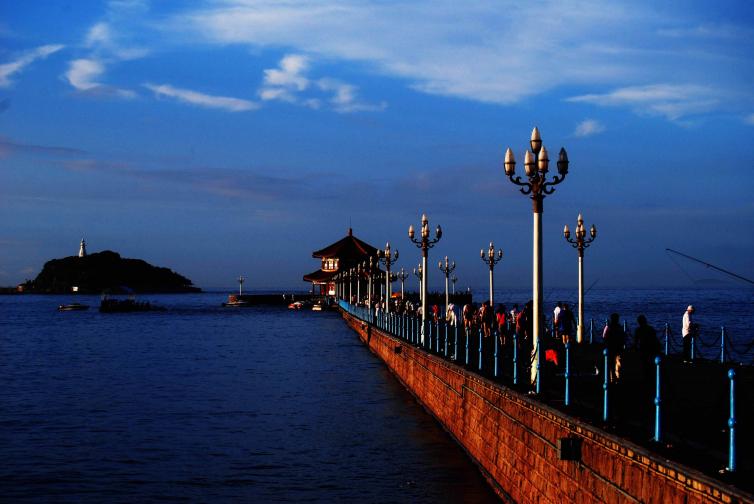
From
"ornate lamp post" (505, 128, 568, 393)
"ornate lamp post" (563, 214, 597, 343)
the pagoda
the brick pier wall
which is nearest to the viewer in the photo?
the brick pier wall

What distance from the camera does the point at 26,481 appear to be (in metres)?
15.8

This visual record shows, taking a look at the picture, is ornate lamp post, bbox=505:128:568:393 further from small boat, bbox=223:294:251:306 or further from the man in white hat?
small boat, bbox=223:294:251:306

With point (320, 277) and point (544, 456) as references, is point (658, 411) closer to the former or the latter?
point (544, 456)

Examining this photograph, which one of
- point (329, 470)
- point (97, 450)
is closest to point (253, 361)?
point (97, 450)

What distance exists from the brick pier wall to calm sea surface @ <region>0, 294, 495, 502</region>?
26.3 inches

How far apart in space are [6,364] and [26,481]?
28304mm

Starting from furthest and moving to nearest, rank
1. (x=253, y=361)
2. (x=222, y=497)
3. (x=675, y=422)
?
1. (x=253, y=361)
2. (x=222, y=497)
3. (x=675, y=422)

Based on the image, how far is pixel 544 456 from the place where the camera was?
35.7ft

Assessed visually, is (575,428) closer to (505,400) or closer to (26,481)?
(505,400)

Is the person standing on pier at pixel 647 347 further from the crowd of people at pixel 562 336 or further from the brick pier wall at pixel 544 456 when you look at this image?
the brick pier wall at pixel 544 456

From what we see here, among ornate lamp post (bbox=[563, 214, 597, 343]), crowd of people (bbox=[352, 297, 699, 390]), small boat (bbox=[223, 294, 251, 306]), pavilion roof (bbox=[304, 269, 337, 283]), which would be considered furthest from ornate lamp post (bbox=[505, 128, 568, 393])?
small boat (bbox=[223, 294, 251, 306])

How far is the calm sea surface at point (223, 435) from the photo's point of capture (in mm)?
15203

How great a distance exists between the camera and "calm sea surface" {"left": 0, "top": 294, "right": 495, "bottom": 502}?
15.2m

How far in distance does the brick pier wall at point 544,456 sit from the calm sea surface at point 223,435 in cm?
67
